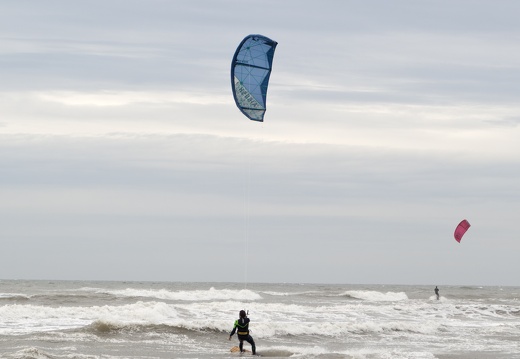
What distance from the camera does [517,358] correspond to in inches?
742

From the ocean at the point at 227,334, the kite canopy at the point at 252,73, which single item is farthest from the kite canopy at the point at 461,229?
the kite canopy at the point at 252,73

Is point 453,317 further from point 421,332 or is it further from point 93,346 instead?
point 93,346

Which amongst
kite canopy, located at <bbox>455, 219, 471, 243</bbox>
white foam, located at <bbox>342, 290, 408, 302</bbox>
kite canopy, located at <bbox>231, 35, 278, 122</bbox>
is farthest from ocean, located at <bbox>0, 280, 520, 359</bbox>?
white foam, located at <bbox>342, 290, 408, 302</bbox>

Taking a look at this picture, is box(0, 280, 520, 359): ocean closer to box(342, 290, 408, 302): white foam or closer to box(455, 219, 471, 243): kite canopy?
box(455, 219, 471, 243): kite canopy

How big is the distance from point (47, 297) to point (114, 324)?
50.2 ft

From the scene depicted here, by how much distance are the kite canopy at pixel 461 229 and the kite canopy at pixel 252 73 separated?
801 inches

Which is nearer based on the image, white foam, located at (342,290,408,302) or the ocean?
the ocean

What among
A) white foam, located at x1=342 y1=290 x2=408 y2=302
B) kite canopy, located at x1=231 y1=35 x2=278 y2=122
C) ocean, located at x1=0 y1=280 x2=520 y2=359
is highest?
kite canopy, located at x1=231 y1=35 x2=278 y2=122

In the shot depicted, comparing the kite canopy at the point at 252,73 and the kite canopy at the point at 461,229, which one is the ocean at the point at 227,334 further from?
the kite canopy at the point at 252,73

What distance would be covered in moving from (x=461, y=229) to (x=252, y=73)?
21.2m

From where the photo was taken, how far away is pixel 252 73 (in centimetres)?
1878

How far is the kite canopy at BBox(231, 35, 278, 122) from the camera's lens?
18.5m

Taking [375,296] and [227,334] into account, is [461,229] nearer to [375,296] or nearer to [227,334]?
[227,334]

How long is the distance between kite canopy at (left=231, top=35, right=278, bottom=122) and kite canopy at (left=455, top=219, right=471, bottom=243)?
66.7 feet
